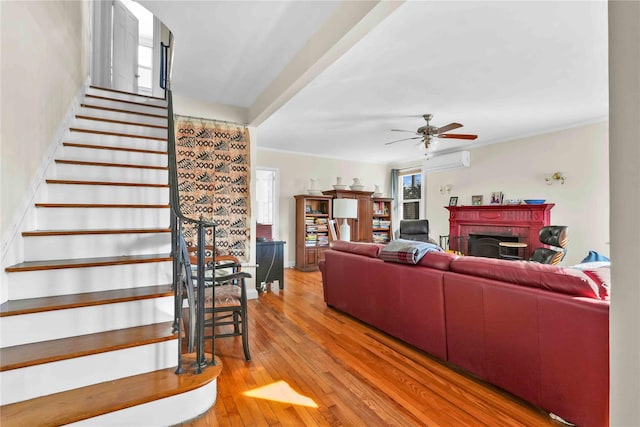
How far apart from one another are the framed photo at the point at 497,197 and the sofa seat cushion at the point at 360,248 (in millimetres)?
3708

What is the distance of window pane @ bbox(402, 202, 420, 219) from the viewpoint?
299 inches

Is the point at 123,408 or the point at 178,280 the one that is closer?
the point at 123,408

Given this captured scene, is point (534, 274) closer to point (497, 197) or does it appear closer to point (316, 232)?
point (497, 197)

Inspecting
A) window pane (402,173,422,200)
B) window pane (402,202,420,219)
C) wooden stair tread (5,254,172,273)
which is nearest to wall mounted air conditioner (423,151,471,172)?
window pane (402,173,422,200)

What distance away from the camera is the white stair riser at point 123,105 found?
11.2 ft

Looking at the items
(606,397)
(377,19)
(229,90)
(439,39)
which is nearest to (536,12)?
(439,39)

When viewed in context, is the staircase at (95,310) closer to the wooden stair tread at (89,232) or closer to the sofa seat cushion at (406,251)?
the wooden stair tread at (89,232)

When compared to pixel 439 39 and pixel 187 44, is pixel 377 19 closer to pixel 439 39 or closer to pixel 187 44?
pixel 439 39

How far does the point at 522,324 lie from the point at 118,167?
3.17 m

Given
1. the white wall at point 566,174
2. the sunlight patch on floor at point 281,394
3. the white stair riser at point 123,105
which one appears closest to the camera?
the sunlight patch on floor at point 281,394

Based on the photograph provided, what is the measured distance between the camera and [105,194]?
7.93ft

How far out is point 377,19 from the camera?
80.0 inches

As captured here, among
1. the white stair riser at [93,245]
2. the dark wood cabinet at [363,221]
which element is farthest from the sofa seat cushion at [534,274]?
the dark wood cabinet at [363,221]

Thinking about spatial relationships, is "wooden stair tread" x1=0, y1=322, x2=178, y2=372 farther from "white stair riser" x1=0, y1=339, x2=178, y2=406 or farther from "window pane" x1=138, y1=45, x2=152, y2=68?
"window pane" x1=138, y1=45, x2=152, y2=68
